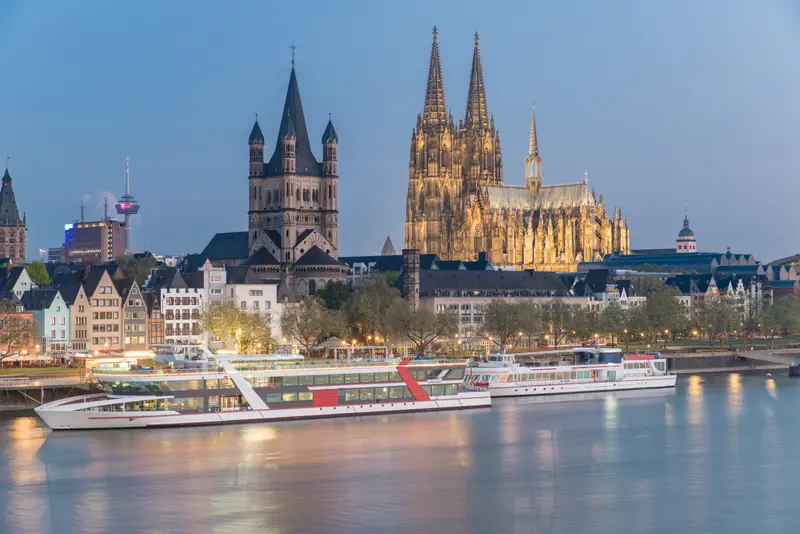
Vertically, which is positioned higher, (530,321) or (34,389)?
(530,321)

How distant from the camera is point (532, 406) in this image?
3563 inches

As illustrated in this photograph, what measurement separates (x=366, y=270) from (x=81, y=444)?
99.5m

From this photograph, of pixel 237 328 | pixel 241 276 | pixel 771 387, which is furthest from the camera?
pixel 241 276

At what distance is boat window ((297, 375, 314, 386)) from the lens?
81.8 meters

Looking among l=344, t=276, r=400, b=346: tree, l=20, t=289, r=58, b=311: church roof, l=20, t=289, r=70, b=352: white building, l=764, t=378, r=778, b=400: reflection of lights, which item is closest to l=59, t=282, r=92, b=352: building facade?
l=20, t=289, r=70, b=352: white building

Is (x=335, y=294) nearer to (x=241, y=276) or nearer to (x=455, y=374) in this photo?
(x=241, y=276)

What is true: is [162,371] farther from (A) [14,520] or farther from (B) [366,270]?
(B) [366,270]

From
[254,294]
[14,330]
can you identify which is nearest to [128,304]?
[254,294]

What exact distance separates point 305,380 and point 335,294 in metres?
52.9

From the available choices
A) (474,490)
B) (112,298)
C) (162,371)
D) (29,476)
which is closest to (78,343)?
(112,298)

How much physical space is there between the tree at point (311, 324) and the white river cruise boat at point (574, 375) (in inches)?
799

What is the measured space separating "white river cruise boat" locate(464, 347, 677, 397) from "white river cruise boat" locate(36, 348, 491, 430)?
5633 millimetres

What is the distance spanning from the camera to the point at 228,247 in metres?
154

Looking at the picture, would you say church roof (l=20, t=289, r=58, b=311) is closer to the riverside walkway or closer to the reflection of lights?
the riverside walkway
